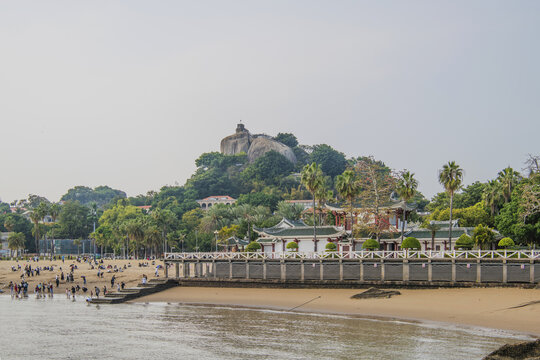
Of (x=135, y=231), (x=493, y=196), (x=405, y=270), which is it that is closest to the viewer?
(x=405, y=270)

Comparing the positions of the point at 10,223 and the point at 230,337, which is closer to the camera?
the point at 230,337

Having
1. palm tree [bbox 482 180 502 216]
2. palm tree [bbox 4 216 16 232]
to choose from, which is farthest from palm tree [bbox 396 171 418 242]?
palm tree [bbox 4 216 16 232]

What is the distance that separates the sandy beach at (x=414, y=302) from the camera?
144 feet

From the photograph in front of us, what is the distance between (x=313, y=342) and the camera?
39.1m

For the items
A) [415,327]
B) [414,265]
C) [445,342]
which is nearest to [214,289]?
[414,265]

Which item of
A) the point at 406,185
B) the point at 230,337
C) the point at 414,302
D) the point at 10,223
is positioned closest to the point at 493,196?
the point at 406,185

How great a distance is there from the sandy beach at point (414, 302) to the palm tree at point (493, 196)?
3606 cm

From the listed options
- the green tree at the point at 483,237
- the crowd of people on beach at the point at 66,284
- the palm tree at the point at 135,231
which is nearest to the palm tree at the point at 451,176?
the green tree at the point at 483,237

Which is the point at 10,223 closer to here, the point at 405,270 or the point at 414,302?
the point at 405,270

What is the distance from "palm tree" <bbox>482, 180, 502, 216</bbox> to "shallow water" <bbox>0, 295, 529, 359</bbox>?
45.3m

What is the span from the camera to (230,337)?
41.7m

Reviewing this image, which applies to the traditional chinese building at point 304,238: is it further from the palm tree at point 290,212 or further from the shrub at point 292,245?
the palm tree at point 290,212

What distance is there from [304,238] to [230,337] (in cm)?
4344

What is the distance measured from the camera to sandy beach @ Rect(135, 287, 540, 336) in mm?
43938
